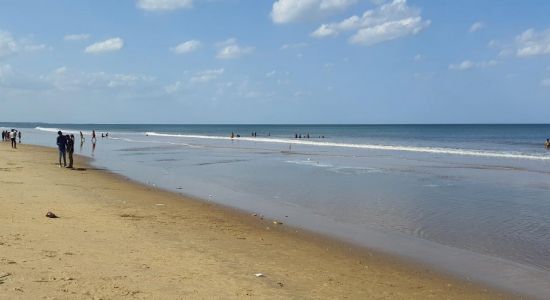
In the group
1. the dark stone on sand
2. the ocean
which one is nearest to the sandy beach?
the dark stone on sand

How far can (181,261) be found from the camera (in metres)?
8.03

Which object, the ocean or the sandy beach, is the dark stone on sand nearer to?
the sandy beach

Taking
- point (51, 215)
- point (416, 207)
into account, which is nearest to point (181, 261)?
point (51, 215)

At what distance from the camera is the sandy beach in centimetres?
657

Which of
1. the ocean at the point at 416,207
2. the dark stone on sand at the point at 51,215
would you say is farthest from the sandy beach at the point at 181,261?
the ocean at the point at 416,207

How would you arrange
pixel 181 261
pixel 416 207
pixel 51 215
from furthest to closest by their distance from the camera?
pixel 416 207 → pixel 51 215 → pixel 181 261

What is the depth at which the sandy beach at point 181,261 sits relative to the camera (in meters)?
6.57

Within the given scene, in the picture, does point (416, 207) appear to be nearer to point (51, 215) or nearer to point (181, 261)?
point (181, 261)

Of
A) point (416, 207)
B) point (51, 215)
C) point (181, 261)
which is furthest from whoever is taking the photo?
point (416, 207)

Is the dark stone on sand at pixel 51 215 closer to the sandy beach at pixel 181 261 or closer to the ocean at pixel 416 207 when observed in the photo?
the sandy beach at pixel 181 261

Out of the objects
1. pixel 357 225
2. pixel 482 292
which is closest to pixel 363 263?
pixel 482 292

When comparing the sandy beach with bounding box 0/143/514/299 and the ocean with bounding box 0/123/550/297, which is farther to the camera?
the ocean with bounding box 0/123/550/297

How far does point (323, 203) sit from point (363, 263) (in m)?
7.02

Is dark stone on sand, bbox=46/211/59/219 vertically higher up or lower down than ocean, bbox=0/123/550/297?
higher up
